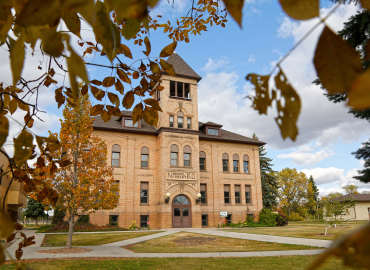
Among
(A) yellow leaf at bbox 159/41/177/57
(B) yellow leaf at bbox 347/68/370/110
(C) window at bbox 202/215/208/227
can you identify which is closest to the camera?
(B) yellow leaf at bbox 347/68/370/110

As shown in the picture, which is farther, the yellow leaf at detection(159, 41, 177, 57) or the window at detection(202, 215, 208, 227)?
the window at detection(202, 215, 208, 227)

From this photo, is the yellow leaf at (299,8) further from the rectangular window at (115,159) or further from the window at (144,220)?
the window at (144,220)

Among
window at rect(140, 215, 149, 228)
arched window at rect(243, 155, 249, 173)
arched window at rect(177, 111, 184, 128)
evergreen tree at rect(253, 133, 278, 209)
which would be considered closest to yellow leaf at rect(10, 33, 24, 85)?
window at rect(140, 215, 149, 228)

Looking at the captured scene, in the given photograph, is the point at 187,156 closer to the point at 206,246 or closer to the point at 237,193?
the point at 237,193

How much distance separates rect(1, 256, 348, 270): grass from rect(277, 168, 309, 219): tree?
4885 centimetres

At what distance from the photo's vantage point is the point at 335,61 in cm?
54

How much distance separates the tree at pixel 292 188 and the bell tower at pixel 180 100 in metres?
34.1

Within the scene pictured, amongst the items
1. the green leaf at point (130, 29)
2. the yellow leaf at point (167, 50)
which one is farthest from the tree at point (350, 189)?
the green leaf at point (130, 29)

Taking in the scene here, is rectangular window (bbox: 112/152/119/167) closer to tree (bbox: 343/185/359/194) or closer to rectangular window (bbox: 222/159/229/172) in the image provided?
rectangular window (bbox: 222/159/229/172)

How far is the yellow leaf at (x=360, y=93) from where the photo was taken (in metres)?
0.38

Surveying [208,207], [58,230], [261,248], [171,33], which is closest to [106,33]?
[171,33]

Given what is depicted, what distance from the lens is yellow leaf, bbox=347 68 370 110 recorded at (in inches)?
15.0

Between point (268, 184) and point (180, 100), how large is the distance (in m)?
21.6

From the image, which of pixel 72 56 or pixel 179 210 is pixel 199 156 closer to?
pixel 179 210
